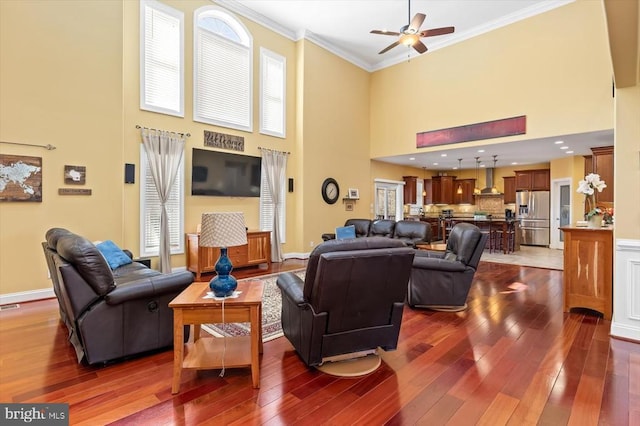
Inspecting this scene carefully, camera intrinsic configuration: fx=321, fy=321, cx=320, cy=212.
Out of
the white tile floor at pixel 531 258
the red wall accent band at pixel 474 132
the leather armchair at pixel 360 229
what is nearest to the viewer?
the red wall accent band at pixel 474 132

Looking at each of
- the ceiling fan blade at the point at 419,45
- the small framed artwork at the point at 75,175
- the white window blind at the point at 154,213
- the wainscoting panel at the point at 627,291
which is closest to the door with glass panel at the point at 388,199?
the ceiling fan blade at the point at 419,45

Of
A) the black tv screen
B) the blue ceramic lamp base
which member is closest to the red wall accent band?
the black tv screen

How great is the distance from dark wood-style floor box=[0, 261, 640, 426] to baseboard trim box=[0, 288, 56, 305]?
3.50 ft

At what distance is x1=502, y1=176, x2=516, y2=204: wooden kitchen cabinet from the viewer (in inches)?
450

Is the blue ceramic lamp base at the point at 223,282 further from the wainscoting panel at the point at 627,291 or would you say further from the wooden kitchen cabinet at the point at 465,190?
the wooden kitchen cabinet at the point at 465,190

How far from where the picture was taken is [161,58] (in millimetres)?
5691

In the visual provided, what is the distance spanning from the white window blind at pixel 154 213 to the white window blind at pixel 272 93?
2322 mm

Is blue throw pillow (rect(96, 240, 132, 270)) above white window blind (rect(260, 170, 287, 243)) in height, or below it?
below

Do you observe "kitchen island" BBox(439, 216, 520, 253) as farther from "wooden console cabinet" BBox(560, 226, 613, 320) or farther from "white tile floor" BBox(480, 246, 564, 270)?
"wooden console cabinet" BBox(560, 226, 613, 320)

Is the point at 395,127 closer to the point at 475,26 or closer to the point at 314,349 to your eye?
the point at 475,26

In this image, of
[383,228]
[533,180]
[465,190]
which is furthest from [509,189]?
[383,228]

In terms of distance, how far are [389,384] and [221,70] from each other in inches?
254

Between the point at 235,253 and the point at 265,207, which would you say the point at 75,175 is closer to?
the point at 235,253

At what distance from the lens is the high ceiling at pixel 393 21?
6.56 m
